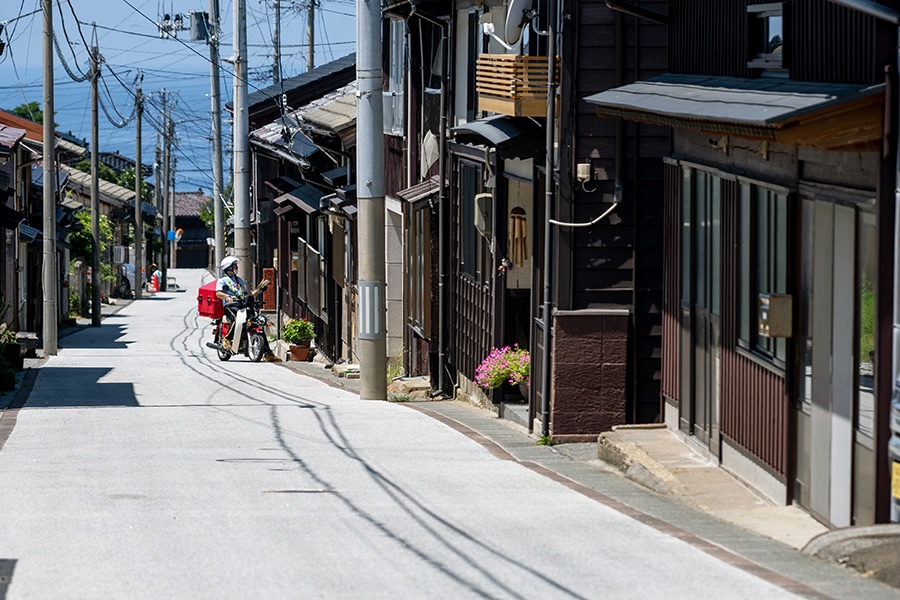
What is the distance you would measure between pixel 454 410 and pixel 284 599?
11.9 m

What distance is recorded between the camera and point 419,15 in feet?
70.8

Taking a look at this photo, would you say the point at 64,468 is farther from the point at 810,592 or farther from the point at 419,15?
the point at 419,15

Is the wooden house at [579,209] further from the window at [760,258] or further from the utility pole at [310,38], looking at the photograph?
the utility pole at [310,38]

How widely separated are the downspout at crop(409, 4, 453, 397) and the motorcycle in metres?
9.39

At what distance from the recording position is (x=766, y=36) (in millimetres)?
10742

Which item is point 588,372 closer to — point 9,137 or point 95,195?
point 9,137

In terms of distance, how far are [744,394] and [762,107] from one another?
2.97 meters

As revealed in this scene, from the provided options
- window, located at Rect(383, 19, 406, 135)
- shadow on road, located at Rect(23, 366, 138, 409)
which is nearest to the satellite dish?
shadow on road, located at Rect(23, 366, 138, 409)

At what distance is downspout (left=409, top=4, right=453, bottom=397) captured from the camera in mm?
20578

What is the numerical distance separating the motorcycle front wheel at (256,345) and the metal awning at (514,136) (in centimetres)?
1542

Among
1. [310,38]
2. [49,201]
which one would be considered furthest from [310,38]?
[49,201]

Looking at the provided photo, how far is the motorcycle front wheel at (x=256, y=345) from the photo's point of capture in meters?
30.0

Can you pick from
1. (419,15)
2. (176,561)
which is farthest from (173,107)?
(176,561)

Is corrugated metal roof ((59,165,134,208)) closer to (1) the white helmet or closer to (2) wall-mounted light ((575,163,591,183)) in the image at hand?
(1) the white helmet
